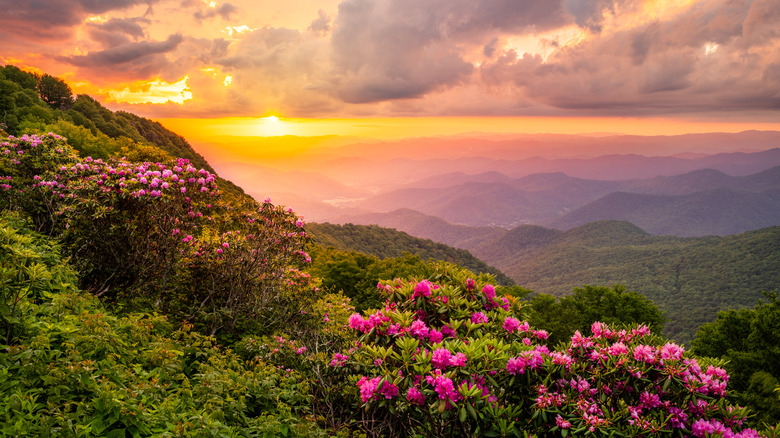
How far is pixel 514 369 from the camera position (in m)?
4.96

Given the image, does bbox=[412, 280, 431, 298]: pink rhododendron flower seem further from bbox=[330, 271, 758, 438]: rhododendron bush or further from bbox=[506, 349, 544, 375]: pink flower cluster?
bbox=[506, 349, 544, 375]: pink flower cluster

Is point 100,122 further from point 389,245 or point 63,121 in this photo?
point 389,245

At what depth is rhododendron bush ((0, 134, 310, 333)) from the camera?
29.2 feet

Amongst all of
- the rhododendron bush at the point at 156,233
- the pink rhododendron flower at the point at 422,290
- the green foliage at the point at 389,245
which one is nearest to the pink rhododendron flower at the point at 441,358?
the pink rhododendron flower at the point at 422,290

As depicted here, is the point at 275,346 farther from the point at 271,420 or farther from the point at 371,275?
the point at 371,275

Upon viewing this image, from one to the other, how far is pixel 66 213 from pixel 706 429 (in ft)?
40.8

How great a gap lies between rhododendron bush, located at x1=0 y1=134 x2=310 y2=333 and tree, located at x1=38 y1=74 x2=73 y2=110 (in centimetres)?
8463

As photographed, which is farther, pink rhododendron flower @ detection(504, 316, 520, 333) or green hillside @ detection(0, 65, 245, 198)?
green hillside @ detection(0, 65, 245, 198)

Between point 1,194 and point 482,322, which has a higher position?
point 1,194

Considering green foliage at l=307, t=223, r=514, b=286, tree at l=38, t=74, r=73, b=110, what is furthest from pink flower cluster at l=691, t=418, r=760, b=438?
tree at l=38, t=74, r=73, b=110

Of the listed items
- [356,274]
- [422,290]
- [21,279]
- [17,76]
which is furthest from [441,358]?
[17,76]

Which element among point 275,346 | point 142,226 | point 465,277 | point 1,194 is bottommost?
point 275,346

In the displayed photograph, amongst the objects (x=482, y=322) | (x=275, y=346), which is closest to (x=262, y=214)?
(x=275, y=346)

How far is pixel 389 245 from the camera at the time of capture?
4498 inches
